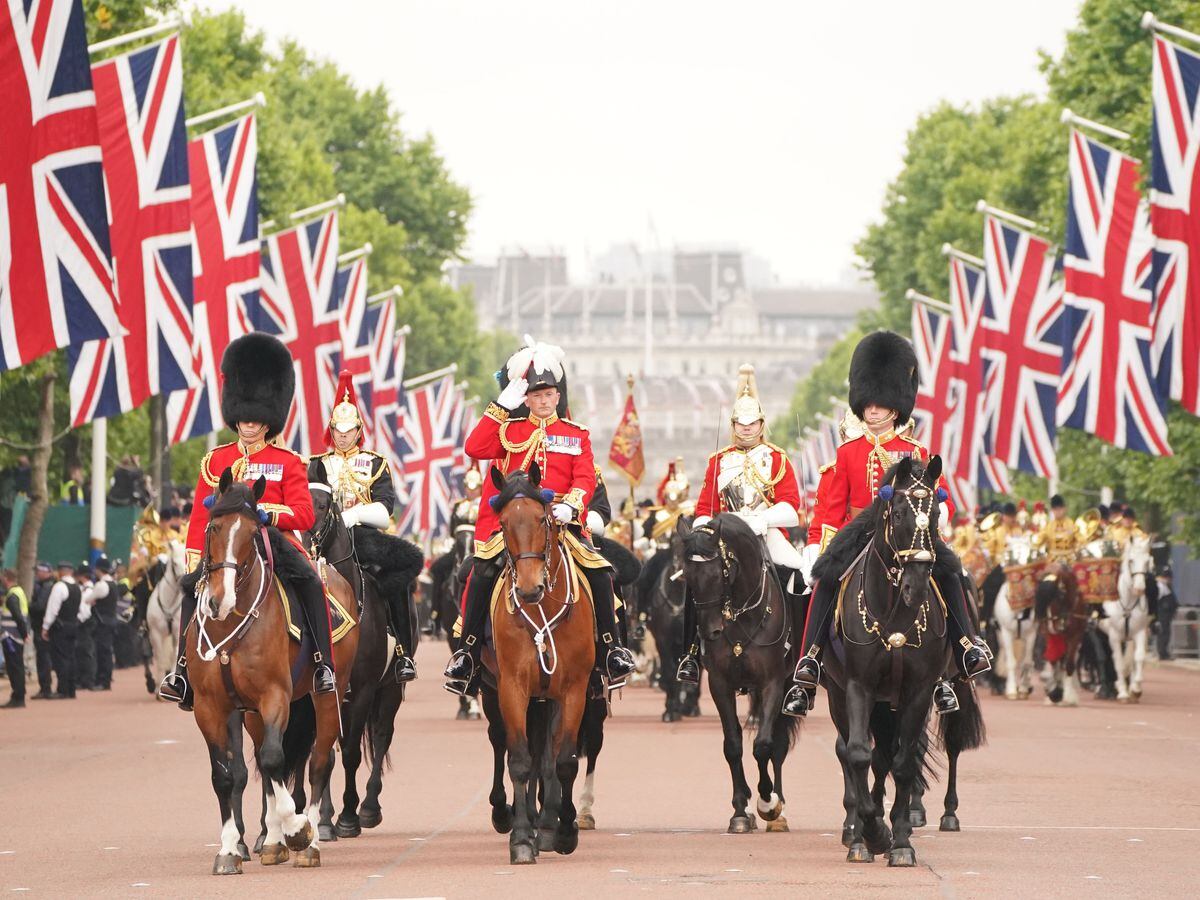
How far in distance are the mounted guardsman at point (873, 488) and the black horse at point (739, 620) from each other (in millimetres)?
885

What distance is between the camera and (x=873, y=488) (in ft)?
49.1

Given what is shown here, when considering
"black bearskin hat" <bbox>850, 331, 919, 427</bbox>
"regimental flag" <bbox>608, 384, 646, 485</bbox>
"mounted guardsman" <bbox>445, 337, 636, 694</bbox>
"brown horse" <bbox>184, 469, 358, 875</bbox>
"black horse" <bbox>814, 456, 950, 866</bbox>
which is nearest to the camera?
"brown horse" <bbox>184, 469, 358, 875</bbox>

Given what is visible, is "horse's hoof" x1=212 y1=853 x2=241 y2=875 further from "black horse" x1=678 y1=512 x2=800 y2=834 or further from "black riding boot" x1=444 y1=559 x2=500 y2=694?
"black horse" x1=678 y1=512 x2=800 y2=834

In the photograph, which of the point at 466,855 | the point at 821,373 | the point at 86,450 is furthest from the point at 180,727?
the point at 821,373

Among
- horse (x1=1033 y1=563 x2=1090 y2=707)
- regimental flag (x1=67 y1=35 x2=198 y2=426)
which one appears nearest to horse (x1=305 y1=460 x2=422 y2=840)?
regimental flag (x1=67 y1=35 x2=198 y2=426)

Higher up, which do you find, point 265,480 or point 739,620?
point 265,480

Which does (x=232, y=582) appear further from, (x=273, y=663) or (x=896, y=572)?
(x=896, y=572)

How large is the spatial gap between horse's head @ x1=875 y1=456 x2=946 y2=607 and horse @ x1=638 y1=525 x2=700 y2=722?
11.2 metres

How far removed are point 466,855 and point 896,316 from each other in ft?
217

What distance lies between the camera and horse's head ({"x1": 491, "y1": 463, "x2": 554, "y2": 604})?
13.7 metres

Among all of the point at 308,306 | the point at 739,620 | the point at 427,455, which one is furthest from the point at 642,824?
the point at 427,455

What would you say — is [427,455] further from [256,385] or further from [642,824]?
[256,385]

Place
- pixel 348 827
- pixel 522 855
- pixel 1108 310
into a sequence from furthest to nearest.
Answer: pixel 1108 310 → pixel 348 827 → pixel 522 855

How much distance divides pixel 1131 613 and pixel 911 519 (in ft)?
63.7
